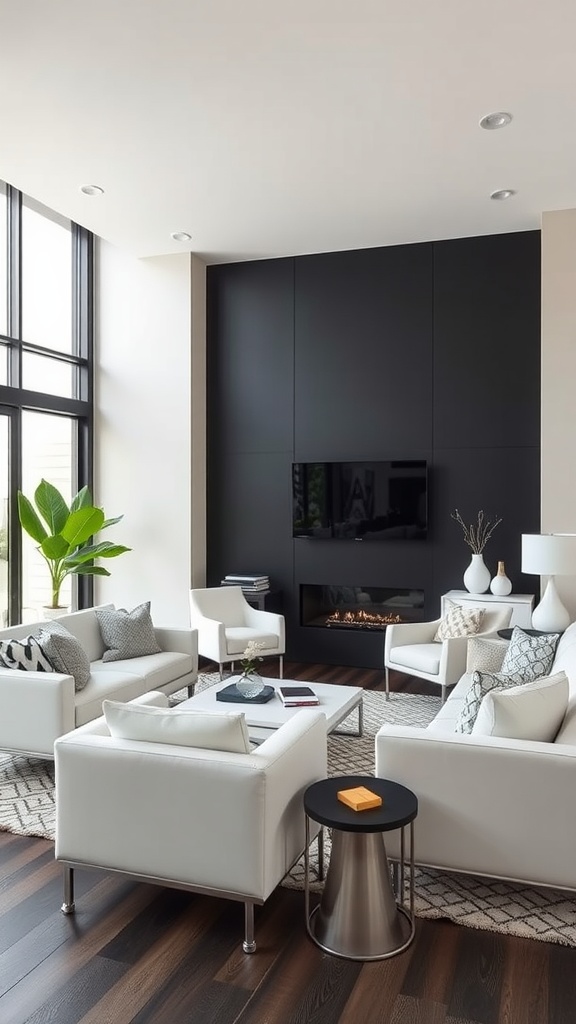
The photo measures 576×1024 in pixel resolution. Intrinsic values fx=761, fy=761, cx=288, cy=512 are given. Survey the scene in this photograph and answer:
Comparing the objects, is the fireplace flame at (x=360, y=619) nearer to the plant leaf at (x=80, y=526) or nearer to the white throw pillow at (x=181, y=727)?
the plant leaf at (x=80, y=526)

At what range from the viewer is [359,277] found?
6.52m

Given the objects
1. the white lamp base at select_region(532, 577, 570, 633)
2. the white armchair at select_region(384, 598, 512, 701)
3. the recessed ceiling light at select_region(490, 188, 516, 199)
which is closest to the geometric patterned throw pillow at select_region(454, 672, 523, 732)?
the white armchair at select_region(384, 598, 512, 701)

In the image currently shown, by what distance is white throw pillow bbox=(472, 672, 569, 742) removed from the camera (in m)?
2.72

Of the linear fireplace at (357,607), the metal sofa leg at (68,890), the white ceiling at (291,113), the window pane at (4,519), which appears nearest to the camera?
the metal sofa leg at (68,890)

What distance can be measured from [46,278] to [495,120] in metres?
3.96

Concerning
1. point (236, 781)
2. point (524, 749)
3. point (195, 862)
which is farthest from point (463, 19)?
point (195, 862)

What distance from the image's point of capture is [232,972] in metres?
2.36

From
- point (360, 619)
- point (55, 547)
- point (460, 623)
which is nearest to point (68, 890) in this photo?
point (460, 623)

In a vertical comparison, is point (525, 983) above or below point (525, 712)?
below

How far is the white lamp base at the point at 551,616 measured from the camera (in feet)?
16.2

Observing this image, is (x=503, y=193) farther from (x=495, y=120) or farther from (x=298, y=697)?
(x=298, y=697)

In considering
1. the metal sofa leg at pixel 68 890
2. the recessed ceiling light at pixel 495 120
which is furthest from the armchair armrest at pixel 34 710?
the recessed ceiling light at pixel 495 120

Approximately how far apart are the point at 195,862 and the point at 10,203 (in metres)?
5.39

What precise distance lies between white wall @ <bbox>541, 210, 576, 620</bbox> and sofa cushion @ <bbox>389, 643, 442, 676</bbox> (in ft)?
3.81
